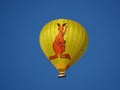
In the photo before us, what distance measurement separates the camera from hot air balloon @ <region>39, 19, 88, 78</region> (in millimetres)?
92188

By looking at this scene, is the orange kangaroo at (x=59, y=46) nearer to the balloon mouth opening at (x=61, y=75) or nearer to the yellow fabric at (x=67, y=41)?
the yellow fabric at (x=67, y=41)

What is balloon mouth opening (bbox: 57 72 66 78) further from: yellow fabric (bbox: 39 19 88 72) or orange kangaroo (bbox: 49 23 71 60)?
orange kangaroo (bbox: 49 23 71 60)

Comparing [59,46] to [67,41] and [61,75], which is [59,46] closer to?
[67,41]

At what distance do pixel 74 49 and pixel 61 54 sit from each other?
107cm

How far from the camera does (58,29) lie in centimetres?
9275

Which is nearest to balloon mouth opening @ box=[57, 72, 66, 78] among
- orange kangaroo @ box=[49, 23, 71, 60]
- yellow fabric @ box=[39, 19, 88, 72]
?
yellow fabric @ box=[39, 19, 88, 72]

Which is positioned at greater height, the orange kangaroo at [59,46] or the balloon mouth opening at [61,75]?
the orange kangaroo at [59,46]

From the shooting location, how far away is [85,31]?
9394 cm

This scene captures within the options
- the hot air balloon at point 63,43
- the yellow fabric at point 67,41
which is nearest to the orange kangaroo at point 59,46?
the hot air balloon at point 63,43

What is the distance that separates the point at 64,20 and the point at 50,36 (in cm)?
185

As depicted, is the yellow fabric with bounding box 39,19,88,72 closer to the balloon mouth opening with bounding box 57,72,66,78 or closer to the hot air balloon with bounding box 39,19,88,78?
the hot air balloon with bounding box 39,19,88,78

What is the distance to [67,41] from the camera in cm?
9231

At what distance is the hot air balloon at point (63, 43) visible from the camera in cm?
9219

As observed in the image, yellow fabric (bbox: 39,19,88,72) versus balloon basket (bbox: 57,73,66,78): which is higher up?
yellow fabric (bbox: 39,19,88,72)
